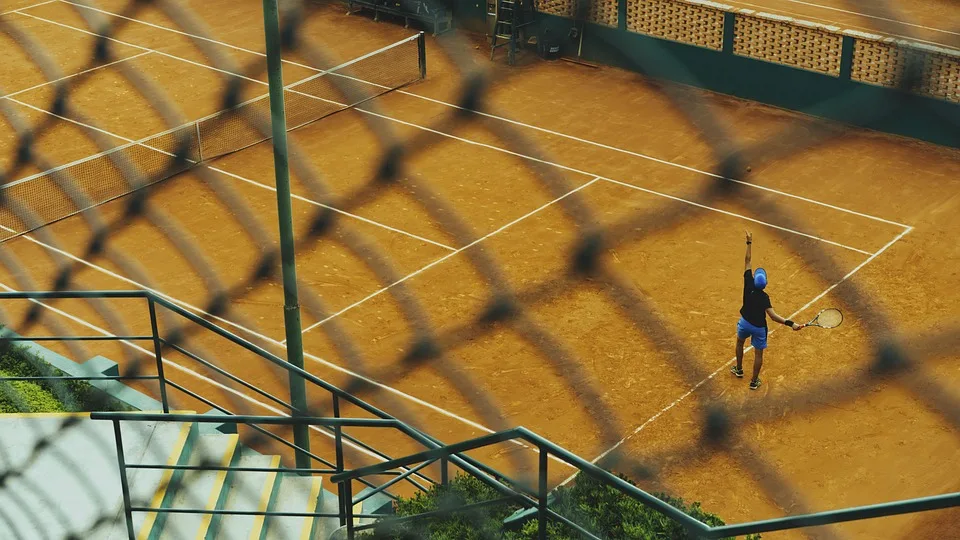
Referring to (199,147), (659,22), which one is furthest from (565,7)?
(199,147)

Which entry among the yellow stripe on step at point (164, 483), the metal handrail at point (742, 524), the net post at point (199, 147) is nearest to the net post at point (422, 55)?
the net post at point (199, 147)

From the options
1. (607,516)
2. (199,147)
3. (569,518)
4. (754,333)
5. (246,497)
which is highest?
(569,518)

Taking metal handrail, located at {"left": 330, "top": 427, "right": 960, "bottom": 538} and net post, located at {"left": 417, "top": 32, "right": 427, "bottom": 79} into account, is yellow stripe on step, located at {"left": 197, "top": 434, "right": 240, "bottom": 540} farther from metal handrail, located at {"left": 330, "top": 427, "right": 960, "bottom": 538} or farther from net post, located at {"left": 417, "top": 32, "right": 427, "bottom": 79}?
net post, located at {"left": 417, "top": 32, "right": 427, "bottom": 79}

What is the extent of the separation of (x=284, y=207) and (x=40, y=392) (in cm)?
125

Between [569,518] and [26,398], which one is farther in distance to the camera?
[26,398]

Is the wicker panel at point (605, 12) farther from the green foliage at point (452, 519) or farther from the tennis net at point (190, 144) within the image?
the tennis net at point (190, 144)

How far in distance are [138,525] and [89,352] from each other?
281 cm

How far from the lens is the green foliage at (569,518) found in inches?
148

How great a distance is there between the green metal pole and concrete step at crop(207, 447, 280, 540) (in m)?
0.17

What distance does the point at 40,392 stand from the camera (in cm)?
487

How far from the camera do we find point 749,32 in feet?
26.4

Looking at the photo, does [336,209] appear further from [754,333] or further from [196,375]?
[754,333]

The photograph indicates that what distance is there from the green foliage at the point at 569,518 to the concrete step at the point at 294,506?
399mm

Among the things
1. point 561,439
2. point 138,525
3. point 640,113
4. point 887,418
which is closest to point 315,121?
point 640,113
